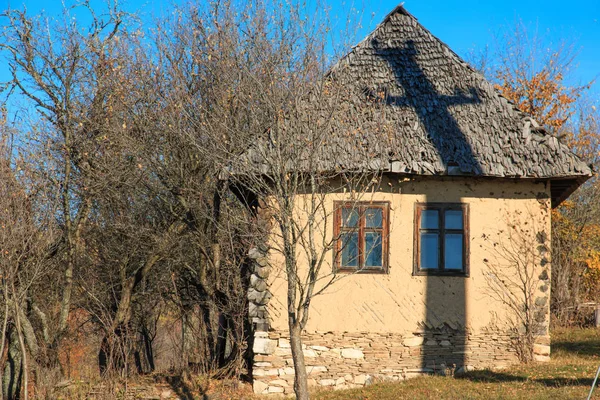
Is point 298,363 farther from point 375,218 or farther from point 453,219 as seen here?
point 453,219

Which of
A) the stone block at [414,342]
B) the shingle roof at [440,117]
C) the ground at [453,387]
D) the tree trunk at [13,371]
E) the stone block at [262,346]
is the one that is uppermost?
the shingle roof at [440,117]

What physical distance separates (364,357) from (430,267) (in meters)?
1.68

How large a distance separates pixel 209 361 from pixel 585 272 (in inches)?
436

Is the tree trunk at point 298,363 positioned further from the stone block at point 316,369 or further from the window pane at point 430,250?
the window pane at point 430,250

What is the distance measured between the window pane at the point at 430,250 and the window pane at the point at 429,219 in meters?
0.12

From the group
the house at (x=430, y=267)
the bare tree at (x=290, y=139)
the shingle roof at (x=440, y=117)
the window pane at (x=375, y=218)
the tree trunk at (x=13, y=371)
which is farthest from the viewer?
the tree trunk at (x=13, y=371)

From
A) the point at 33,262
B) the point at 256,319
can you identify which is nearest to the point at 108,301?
the point at 33,262

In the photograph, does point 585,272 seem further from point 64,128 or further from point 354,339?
point 64,128

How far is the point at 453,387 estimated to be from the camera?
9109 millimetres

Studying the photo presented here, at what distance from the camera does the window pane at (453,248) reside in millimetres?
10305

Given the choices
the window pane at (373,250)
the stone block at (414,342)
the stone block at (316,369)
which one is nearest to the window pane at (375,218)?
the window pane at (373,250)

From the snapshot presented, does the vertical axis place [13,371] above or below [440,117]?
below

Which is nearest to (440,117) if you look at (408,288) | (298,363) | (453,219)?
(453,219)

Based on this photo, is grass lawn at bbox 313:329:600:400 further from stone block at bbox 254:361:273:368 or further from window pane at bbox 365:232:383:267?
window pane at bbox 365:232:383:267
